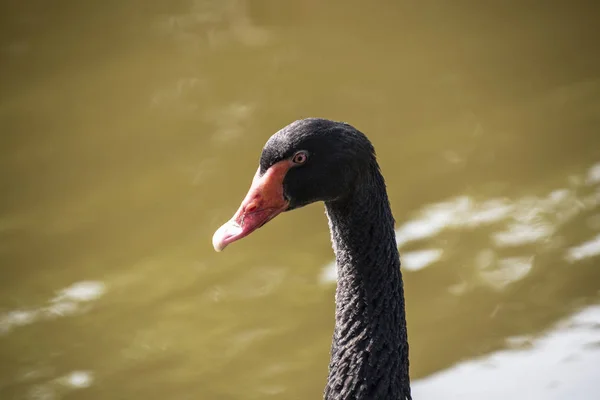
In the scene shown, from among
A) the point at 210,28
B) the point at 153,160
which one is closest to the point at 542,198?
the point at 153,160

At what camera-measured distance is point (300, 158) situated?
313 centimetres

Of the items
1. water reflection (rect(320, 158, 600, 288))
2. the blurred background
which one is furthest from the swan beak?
water reflection (rect(320, 158, 600, 288))

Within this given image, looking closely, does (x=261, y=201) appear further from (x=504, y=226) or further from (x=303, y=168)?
(x=504, y=226)

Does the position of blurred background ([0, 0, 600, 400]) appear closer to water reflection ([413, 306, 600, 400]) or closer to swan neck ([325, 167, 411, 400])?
water reflection ([413, 306, 600, 400])

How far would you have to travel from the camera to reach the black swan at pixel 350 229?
3.13m

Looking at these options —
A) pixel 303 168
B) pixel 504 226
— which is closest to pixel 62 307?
pixel 504 226

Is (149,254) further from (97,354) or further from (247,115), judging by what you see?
(247,115)

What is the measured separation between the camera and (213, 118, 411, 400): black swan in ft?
10.3

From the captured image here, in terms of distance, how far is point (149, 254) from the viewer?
566 cm

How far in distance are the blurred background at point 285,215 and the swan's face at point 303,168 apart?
171 cm

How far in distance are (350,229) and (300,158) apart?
1.06ft

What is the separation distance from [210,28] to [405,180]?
9.15 feet

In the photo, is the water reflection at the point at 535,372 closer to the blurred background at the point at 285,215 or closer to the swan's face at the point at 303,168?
the blurred background at the point at 285,215

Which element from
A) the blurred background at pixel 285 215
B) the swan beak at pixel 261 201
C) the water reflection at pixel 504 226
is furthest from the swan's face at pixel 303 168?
the water reflection at pixel 504 226
